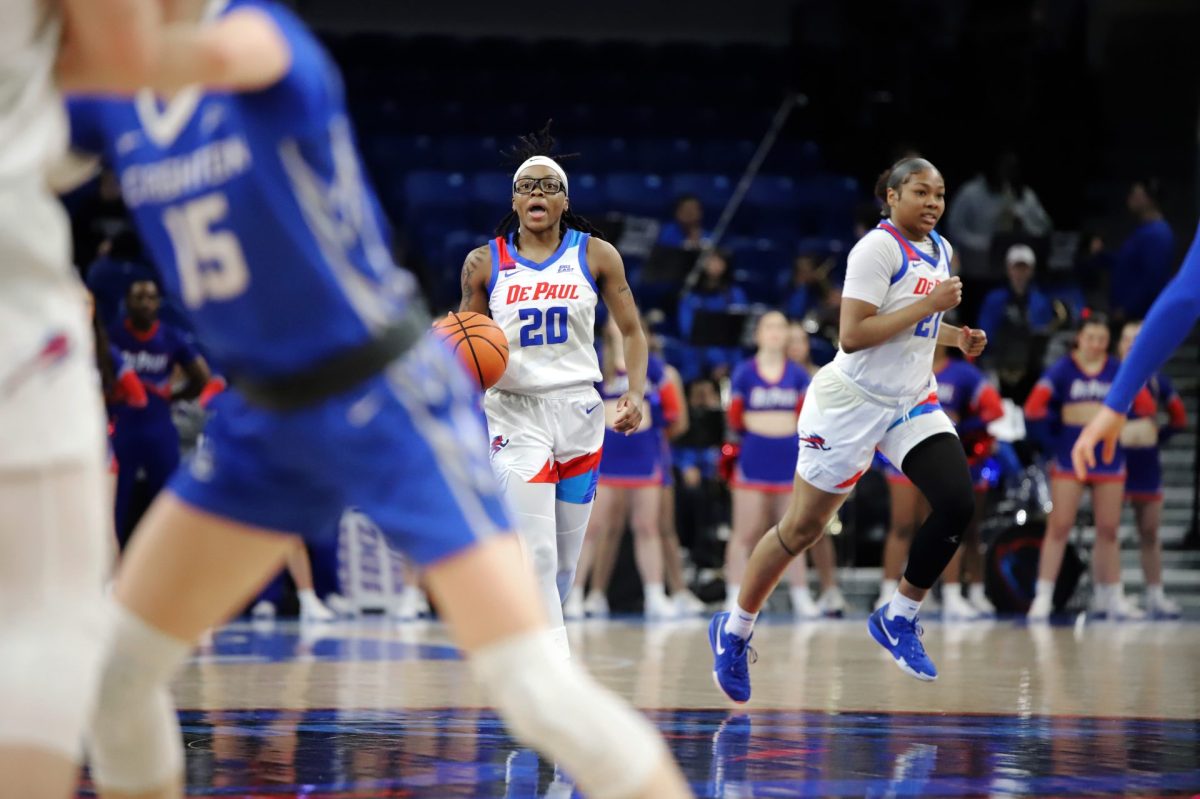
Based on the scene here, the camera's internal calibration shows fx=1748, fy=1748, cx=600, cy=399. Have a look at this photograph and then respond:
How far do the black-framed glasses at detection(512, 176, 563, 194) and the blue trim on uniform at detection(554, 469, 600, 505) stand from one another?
1102mm

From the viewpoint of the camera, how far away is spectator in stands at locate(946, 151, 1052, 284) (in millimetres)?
17062

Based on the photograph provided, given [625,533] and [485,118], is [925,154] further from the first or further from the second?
[625,533]

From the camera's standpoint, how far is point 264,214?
295cm

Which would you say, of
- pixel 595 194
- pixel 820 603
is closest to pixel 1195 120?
pixel 595 194

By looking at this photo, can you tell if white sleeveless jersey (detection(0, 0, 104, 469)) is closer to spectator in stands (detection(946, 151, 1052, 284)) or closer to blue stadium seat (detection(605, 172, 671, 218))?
spectator in stands (detection(946, 151, 1052, 284))

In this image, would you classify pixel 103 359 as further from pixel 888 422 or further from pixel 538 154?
pixel 888 422

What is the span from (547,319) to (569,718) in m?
3.85

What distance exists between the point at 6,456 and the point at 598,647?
789cm

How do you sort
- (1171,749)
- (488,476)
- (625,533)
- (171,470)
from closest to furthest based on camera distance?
(488,476), (1171,749), (171,470), (625,533)

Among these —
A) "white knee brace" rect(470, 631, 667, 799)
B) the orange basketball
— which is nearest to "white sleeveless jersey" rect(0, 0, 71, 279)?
"white knee brace" rect(470, 631, 667, 799)

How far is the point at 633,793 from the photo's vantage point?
2.89 m

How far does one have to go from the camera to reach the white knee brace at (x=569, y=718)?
2.90 metres

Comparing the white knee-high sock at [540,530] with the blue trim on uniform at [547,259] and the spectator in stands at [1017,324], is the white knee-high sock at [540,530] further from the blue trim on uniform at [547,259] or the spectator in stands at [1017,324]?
the spectator in stands at [1017,324]

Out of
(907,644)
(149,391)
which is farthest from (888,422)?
(149,391)
